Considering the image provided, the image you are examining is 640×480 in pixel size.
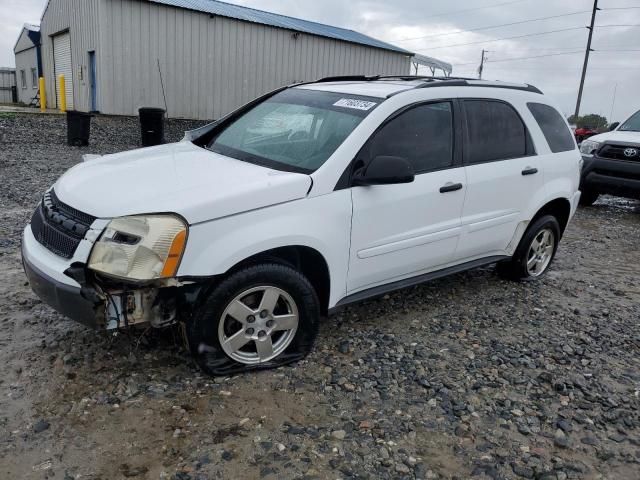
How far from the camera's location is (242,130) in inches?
162

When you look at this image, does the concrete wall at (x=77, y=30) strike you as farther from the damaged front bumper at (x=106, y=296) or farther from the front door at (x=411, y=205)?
the damaged front bumper at (x=106, y=296)

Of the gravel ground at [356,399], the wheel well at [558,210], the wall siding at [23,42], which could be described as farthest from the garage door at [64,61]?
the wheel well at [558,210]

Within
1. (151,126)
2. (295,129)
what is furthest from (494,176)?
(151,126)

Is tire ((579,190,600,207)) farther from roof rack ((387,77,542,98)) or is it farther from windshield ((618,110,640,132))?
roof rack ((387,77,542,98))

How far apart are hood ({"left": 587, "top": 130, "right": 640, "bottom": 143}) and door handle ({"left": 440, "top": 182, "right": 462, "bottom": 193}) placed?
6.50m

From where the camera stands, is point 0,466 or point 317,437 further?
point 317,437

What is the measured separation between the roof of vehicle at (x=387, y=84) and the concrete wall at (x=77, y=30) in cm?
1325

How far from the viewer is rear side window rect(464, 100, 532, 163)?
163 inches

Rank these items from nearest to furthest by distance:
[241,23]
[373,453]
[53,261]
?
1. [373,453]
2. [53,261]
3. [241,23]

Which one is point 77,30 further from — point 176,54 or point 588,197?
point 588,197

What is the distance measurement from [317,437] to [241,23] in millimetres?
17374

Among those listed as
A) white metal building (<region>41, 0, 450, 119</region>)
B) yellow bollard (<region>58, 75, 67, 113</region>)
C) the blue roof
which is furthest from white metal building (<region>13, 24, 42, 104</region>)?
the blue roof

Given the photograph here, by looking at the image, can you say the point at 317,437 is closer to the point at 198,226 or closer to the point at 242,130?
the point at 198,226

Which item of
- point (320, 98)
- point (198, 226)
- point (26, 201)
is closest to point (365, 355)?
point (198, 226)
